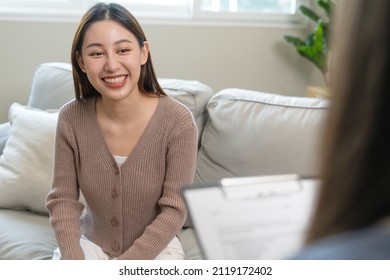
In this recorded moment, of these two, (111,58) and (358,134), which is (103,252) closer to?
(111,58)

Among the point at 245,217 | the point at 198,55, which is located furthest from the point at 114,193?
the point at 198,55

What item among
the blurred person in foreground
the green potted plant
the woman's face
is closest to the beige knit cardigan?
the woman's face

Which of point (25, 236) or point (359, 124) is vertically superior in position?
point (359, 124)

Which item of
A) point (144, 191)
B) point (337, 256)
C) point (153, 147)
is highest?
point (337, 256)

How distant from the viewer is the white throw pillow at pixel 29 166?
189cm

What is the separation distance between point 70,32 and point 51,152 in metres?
1.12

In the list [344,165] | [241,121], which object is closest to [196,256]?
[241,121]

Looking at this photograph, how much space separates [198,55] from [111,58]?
1.60 meters

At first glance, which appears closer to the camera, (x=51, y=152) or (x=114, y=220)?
(x=114, y=220)

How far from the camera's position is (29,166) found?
1.91m

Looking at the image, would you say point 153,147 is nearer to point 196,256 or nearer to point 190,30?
point 196,256

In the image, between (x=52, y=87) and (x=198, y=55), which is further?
(x=198, y=55)

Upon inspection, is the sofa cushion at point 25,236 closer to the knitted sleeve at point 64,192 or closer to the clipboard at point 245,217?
the knitted sleeve at point 64,192

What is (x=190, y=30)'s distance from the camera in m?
3.00
